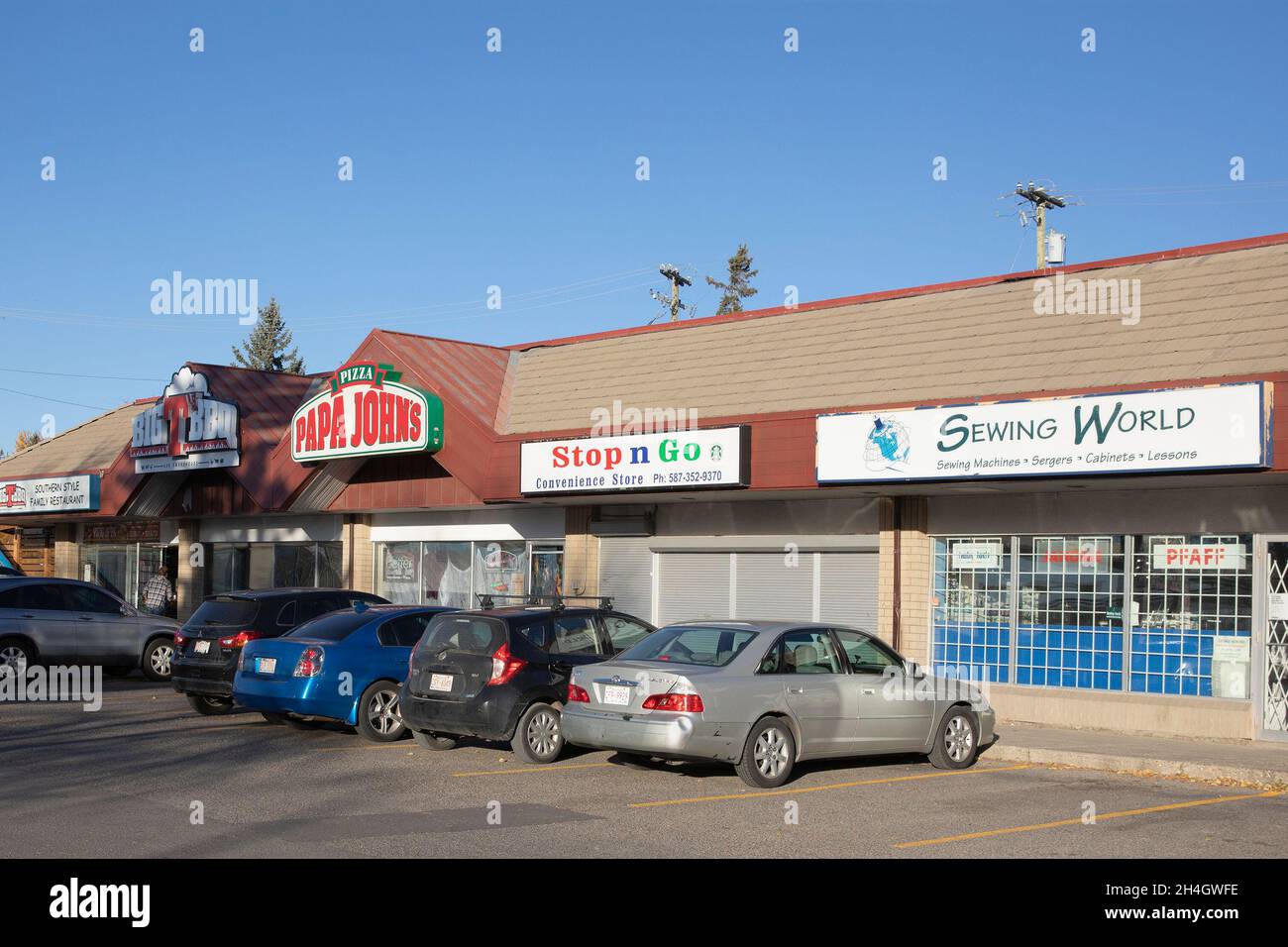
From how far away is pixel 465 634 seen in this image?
13.9 metres

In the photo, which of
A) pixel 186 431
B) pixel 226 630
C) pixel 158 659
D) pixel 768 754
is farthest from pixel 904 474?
pixel 186 431

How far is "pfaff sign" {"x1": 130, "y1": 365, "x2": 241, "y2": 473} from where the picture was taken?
27.2 metres

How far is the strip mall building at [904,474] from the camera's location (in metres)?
15.5

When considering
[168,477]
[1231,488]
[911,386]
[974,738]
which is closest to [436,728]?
[974,738]

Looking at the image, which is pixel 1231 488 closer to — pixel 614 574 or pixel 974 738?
pixel 974 738

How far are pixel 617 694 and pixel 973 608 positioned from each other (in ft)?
23.7

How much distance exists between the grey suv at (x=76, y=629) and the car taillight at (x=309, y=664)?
7.69 m

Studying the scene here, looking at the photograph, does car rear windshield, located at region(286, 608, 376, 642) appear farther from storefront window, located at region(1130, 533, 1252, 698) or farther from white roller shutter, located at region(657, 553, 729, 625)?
storefront window, located at region(1130, 533, 1252, 698)

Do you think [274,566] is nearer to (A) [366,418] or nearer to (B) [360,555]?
(B) [360,555]

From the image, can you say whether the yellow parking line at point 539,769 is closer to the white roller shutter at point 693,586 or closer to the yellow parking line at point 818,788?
the yellow parking line at point 818,788

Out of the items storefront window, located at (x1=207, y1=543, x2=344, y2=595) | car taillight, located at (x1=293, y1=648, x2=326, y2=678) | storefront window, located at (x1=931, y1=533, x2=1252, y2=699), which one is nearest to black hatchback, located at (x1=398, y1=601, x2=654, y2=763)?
car taillight, located at (x1=293, y1=648, x2=326, y2=678)

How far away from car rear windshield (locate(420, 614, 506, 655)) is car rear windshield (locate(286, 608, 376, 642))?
5.27ft

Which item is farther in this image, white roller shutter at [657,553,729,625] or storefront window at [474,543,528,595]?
storefront window at [474,543,528,595]

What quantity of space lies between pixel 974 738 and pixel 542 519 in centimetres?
1076
